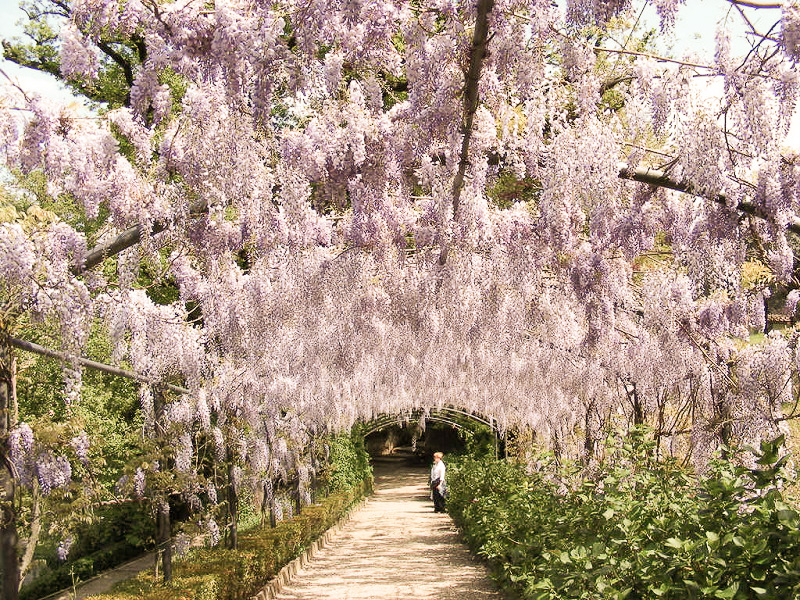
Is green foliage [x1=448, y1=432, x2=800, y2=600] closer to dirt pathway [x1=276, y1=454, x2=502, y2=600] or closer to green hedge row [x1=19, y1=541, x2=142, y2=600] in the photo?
dirt pathway [x1=276, y1=454, x2=502, y2=600]

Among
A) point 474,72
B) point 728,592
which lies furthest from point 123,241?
point 728,592

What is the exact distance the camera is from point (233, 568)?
7.57m

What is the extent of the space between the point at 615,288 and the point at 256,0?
176 inches

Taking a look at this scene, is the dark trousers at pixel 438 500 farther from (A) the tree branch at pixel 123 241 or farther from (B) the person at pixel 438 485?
(A) the tree branch at pixel 123 241

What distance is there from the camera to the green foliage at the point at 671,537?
2.50 m

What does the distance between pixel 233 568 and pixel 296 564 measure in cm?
290

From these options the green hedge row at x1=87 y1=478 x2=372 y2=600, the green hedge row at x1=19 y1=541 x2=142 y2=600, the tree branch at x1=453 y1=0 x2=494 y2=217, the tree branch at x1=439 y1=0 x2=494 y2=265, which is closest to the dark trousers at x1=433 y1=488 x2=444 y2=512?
the green hedge row at x1=87 y1=478 x2=372 y2=600

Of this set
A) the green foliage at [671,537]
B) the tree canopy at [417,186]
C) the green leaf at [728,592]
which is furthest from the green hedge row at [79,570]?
the green leaf at [728,592]

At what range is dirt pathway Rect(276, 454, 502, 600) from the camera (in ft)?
28.5

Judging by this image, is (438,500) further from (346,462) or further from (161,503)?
(161,503)

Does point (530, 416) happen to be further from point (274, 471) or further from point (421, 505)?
point (421, 505)

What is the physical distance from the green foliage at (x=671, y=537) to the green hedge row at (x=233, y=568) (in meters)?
2.63

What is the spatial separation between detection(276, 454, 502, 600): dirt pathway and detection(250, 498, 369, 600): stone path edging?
94 mm

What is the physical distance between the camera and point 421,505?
19.9 m
